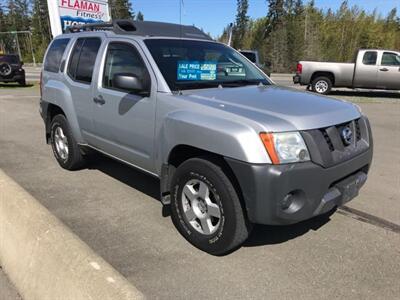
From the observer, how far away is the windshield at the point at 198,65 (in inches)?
165

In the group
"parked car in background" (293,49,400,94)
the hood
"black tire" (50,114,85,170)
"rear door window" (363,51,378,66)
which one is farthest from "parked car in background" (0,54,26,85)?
the hood

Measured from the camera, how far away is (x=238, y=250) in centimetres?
371

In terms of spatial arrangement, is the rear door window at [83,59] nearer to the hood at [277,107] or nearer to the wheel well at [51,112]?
the wheel well at [51,112]

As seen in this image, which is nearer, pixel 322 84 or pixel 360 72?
pixel 360 72

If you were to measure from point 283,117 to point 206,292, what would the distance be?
1.43m

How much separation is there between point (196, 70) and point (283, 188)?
5.92 feet

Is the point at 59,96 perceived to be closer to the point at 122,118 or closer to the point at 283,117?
the point at 122,118

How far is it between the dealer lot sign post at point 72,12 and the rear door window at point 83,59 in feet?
25.8

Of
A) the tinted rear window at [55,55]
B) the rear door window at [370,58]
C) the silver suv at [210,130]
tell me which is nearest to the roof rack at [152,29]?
the silver suv at [210,130]

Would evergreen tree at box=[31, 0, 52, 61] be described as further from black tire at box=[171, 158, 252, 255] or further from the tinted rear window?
black tire at box=[171, 158, 252, 255]

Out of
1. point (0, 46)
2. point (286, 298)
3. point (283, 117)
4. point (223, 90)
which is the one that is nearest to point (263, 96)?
point (223, 90)

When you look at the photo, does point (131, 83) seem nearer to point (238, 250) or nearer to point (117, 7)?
point (238, 250)

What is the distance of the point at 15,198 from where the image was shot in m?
3.44

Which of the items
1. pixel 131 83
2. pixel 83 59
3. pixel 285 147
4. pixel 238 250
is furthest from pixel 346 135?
pixel 83 59
